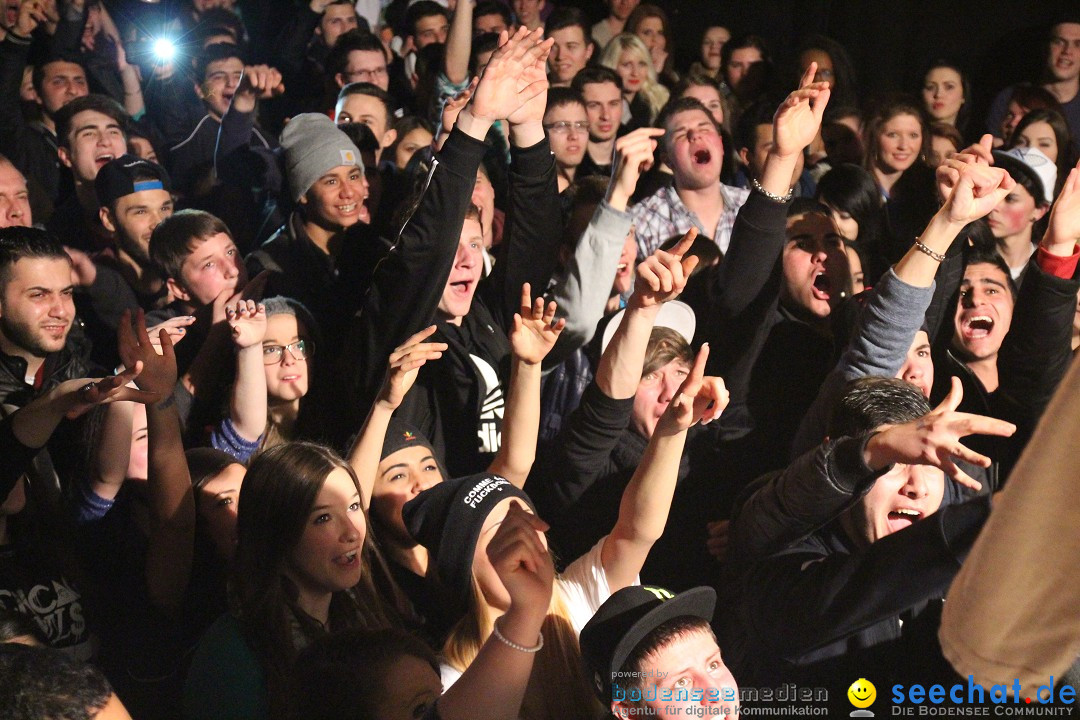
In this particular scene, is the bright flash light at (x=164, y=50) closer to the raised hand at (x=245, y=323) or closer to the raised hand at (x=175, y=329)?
the raised hand at (x=175, y=329)

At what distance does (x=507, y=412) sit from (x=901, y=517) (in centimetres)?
99

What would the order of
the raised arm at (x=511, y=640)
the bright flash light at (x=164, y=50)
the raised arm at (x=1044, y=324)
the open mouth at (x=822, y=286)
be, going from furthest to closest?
the bright flash light at (x=164, y=50) → the open mouth at (x=822, y=286) → the raised arm at (x=1044, y=324) → the raised arm at (x=511, y=640)

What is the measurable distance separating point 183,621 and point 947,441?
183 centimetres

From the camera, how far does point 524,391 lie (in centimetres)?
284

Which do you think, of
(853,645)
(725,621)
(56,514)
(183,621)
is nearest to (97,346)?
(56,514)

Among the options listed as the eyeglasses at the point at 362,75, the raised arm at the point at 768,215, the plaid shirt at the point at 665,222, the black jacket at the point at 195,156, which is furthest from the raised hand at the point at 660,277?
the eyeglasses at the point at 362,75

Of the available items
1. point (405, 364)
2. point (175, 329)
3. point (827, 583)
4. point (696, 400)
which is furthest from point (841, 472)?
point (175, 329)

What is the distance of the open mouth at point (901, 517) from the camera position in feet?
7.91

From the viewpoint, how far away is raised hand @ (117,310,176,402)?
2584mm

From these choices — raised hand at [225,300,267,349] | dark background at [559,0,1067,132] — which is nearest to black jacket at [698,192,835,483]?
raised hand at [225,300,267,349]

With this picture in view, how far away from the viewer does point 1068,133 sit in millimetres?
5117

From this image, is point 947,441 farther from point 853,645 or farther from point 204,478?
point 204,478

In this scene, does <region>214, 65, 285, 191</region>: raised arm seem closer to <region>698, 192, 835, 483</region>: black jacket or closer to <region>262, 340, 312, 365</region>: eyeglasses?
<region>262, 340, 312, 365</region>: eyeglasses

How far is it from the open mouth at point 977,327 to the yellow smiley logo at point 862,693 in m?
1.46
